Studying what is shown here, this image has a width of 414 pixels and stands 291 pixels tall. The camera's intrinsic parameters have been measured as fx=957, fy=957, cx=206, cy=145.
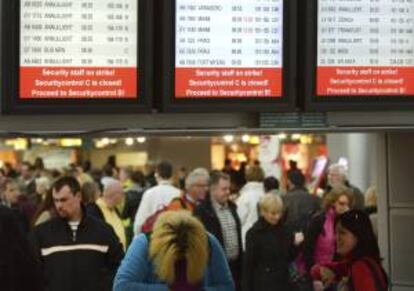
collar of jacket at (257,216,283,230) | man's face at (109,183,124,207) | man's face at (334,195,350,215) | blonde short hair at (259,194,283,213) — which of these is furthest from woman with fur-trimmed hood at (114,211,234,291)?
man's face at (109,183,124,207)

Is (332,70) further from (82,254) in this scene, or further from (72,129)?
(82,254)

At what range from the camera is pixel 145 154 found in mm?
36125

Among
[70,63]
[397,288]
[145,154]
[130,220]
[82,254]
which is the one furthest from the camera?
[145,154]

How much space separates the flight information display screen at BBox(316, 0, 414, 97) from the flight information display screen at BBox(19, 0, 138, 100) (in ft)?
4.42

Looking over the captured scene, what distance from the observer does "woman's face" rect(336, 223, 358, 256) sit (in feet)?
21.1

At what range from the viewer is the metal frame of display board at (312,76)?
21.9ft

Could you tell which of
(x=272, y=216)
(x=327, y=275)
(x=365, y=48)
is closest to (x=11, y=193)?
(x=272, y=216)

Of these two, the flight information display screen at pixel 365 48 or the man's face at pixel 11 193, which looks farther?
the man's face at pixel 11 193

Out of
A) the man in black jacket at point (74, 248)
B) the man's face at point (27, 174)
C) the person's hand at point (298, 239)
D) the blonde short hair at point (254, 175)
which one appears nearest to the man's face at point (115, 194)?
the person's hand at point (298, 239)

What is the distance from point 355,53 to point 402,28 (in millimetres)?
429

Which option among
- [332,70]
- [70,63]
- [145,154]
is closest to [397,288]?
[332,70]

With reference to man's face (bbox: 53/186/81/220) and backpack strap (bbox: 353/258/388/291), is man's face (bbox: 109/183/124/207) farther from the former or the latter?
backpack strap (bbox: 353/258/388/291)

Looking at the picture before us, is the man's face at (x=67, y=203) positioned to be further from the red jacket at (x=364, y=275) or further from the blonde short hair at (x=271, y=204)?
the blonde short hair at (x=271, y=204)

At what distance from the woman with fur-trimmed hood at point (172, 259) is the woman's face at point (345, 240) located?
100cm
